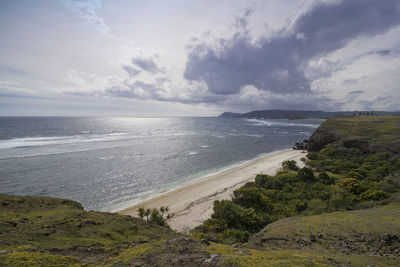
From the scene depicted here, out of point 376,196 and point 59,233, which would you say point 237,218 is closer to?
point 376,196

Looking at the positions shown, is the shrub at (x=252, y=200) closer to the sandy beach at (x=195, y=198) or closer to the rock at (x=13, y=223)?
the sandy beach at (x=195, y=198)

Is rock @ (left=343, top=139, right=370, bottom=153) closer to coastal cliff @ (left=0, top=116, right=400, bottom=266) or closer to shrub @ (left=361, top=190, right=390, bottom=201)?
coastal cliff @ (left=0, top=116, right=400, bottom=266)

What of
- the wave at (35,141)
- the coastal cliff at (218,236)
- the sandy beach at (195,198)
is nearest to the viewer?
the coastal cliff at (218,236)

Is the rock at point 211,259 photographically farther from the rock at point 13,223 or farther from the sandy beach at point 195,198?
the sandy beach at point 195,198

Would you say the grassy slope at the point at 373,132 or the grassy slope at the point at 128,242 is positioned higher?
the grassy slope at the point at 373,132

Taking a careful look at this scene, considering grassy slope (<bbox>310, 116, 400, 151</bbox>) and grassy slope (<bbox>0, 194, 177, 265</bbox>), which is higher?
grassy slope (<bbox>310, 116, 400, 151</bbox>)

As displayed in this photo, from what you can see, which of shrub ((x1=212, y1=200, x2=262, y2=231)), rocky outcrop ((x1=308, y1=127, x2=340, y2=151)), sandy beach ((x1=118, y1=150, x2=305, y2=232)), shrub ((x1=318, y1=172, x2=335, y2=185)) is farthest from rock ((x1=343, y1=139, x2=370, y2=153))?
shrub ((x1=212, y1=200, x2=262, y2=231))

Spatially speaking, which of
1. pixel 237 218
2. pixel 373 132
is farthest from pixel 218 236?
pixel 373 132

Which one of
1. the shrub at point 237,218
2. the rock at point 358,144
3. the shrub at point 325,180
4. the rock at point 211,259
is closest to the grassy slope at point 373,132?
the rock at point 358,144

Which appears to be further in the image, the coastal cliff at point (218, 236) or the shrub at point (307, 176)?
the shrub at point (307, 176)

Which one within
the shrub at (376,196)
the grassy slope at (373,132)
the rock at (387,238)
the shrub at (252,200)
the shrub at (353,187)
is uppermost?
the grassy slope at (373,132)

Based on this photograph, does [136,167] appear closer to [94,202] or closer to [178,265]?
[94,202]

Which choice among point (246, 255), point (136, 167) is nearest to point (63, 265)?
point (246, 255)

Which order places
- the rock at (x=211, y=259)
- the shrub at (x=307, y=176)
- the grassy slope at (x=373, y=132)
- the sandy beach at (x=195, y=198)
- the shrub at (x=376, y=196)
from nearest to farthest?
the rock at (x=211, y=259), the shrub at (x=376, y=196), the sandy beach at (x=195, y=198), the shrub at (x=307, y=176), the grassy slope at (x=373, y=132)
